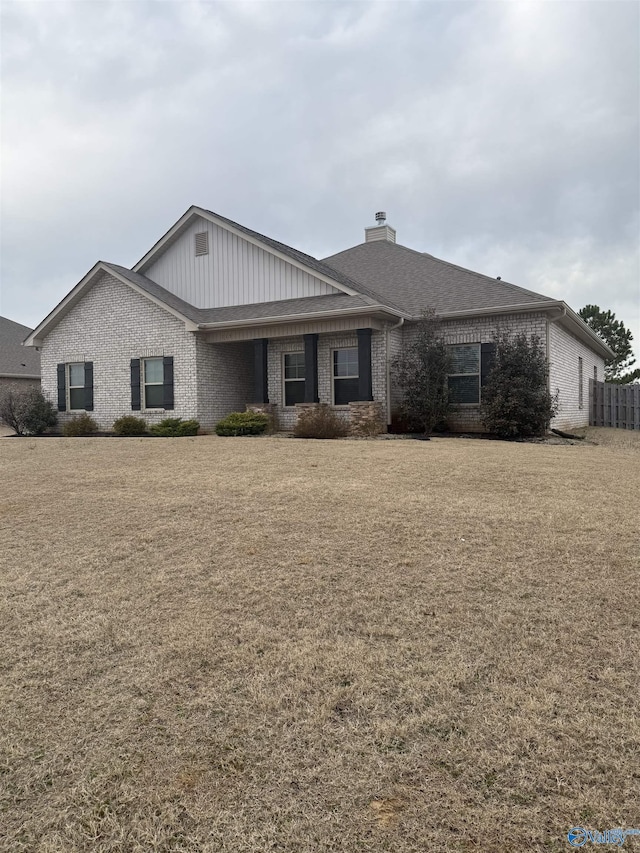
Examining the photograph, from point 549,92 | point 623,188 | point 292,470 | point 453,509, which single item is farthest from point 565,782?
point 623,188

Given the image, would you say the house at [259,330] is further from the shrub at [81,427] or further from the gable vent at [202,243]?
the shrub at [81,427]

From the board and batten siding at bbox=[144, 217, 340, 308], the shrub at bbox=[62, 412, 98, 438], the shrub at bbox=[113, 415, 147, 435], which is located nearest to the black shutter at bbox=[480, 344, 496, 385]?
the board and batten siding at bbox=[144, 217, 340, 308]

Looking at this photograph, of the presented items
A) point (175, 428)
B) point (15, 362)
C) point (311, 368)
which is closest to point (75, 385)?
point (175, 428)

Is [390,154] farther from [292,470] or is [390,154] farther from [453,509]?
[453,509]

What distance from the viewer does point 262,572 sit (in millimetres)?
4359

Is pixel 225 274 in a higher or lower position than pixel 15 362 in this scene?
higher

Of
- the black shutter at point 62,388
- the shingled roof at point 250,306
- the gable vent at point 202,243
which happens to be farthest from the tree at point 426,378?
the black shutter at point 62,388

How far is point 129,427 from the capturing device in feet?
52.9

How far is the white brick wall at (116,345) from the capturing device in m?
16.3

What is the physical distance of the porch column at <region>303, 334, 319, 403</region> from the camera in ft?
49.5

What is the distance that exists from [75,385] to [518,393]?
13851 mm

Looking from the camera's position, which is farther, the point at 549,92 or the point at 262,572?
the point at 549,92

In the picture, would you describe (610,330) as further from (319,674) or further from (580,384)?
(319,674)

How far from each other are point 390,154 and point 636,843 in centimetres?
1973
